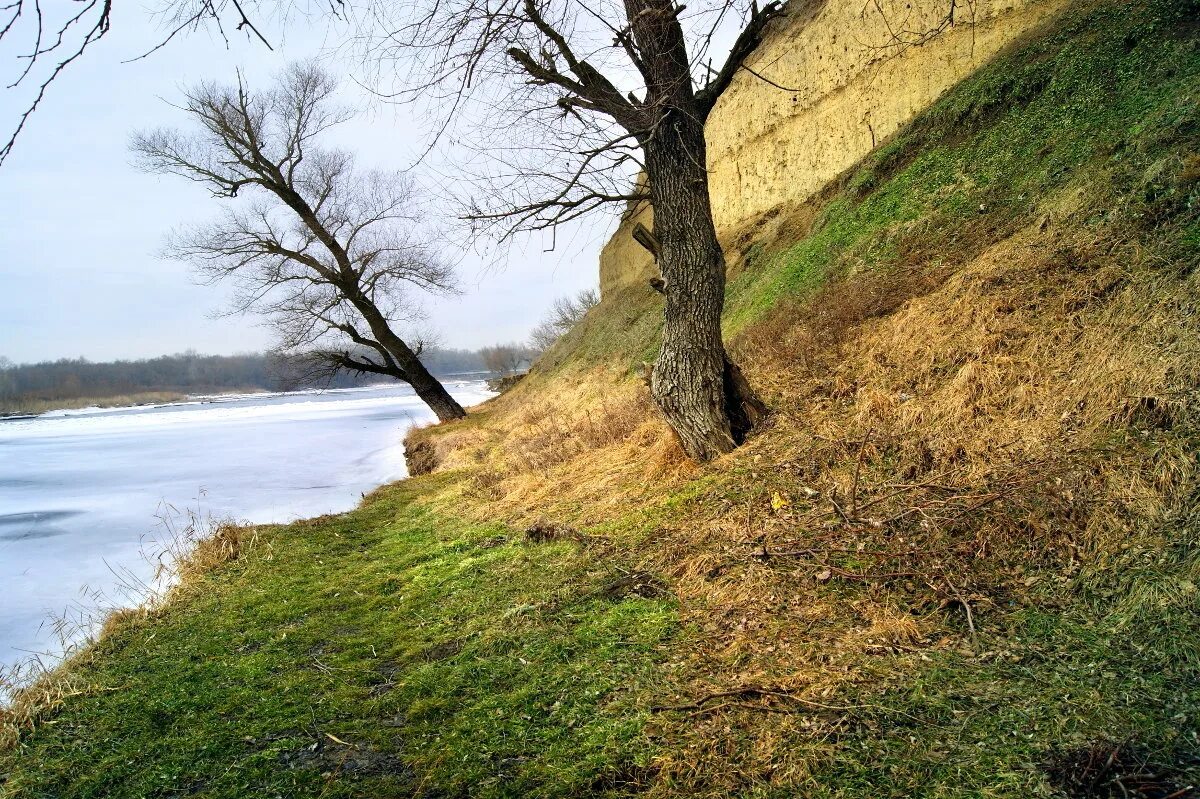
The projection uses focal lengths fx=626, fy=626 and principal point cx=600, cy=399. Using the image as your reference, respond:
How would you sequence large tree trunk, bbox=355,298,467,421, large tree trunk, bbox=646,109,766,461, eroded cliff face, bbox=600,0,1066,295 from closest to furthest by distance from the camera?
large tree trunk, bbox=646,109,766,461
eroded cliff face, bbox=600,0,1066,295
large tree trunk, bbox=355,298,467,421

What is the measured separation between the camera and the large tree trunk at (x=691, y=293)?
5988 mm

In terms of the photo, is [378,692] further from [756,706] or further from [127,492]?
[127,492]

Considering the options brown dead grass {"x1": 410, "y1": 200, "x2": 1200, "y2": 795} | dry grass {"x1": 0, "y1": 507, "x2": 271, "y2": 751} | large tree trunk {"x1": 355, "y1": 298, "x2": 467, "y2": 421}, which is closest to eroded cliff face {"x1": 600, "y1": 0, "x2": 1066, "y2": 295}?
brown dead grass {"x1": 410, "y1": 200, "x2": 1200, "y2": 795}

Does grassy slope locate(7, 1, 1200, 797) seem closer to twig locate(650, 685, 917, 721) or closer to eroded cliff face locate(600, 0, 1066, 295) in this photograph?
twig locate(650, 685, 917, 721)

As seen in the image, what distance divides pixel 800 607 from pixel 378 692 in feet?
8.09

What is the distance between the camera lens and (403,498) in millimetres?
9992

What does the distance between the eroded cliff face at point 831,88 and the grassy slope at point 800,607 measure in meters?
4.31

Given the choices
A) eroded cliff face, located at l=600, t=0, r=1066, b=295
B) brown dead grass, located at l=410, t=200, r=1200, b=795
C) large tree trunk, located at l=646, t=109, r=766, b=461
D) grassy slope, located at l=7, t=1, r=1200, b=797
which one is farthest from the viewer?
eroded cliff face, located at l=600, t=0, r=1066, b=295

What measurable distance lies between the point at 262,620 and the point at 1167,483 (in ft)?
19.8

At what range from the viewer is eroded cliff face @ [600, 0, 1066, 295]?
11.4m

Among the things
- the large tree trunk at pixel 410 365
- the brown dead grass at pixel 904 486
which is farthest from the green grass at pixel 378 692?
the large tree trunk at pixel 410 365

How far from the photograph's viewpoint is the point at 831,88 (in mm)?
14172

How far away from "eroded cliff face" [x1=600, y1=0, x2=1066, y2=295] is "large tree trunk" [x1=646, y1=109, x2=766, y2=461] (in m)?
4.46

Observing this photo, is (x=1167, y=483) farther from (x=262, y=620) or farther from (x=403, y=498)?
(x=403, y=498)
